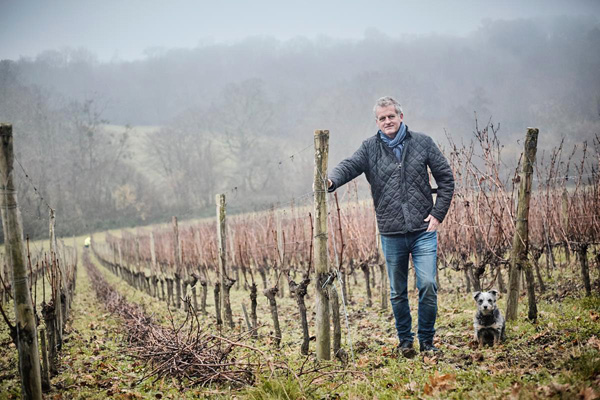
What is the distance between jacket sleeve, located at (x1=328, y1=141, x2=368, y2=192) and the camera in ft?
12.3

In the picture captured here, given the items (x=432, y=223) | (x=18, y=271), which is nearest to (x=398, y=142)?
(x=432, y=223)

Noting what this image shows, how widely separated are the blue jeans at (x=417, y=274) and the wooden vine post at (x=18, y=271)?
8.94 feet

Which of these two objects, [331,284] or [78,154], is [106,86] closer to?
[78,154]

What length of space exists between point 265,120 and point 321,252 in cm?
4264

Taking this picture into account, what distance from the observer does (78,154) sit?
41.4m

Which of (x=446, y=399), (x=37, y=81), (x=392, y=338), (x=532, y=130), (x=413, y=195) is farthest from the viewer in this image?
(x=37, y=81)

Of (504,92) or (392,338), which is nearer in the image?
(392,338)

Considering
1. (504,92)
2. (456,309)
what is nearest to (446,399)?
(456,309)

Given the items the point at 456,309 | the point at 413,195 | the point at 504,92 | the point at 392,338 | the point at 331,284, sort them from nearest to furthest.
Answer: the point at 413,195
the point at 331,284
the point at 392,338
the point at 456,309
the point at 504,92

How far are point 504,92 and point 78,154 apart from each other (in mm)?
44666

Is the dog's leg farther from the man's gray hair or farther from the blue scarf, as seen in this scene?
the man's gray hair

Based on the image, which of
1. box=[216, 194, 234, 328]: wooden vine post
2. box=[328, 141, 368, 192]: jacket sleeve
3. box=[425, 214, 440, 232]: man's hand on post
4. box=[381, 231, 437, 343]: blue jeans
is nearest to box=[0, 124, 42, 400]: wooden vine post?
box=[328, 141, 368, 192]: jacket sleeve

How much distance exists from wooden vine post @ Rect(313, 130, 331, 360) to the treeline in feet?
82.8

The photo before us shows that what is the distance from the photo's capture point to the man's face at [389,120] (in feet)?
12.1
